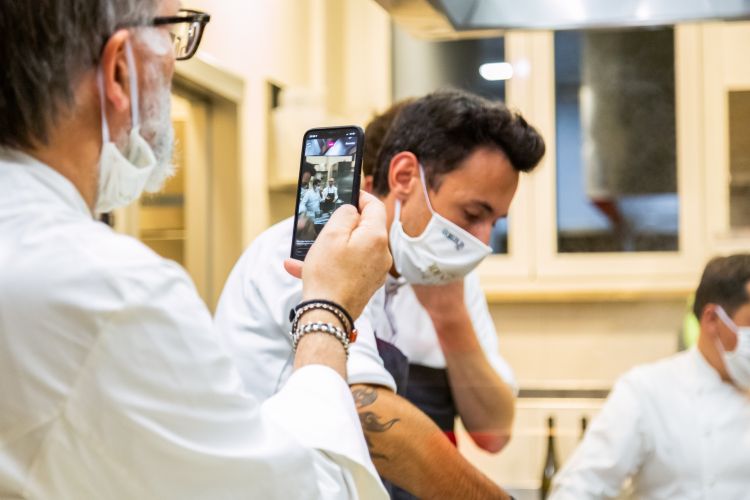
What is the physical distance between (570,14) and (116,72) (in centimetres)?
75

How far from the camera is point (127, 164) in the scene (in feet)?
2.16

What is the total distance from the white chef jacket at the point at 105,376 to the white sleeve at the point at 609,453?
3.06 ft

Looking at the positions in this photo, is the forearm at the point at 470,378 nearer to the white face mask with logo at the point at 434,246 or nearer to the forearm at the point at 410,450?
the white face mask with logo at the point at 434,246

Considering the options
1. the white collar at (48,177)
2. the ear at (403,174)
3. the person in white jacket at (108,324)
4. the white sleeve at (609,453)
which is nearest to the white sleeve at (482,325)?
the white sleeve at (609,453)

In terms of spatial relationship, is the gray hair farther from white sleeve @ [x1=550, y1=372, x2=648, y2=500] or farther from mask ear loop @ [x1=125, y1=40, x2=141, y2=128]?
white sleeve @ [x1=550, y1=372, x2=648, y2=500]

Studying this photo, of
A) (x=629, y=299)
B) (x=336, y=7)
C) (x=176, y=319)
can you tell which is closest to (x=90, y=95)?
(x=176, y=319)

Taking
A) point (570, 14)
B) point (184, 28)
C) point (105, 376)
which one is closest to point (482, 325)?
point (570, 14)

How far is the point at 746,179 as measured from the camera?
2201 mm

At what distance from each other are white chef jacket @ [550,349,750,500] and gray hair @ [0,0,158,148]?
1065mm

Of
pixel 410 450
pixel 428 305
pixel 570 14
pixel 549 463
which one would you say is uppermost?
pixel 570 14

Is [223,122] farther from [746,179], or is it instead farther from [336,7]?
[746,179]

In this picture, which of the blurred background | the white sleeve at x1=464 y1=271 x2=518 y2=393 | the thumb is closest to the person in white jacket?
the thumb

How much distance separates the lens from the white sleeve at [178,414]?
56cm

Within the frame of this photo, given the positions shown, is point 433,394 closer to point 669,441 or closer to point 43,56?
point 669,441
